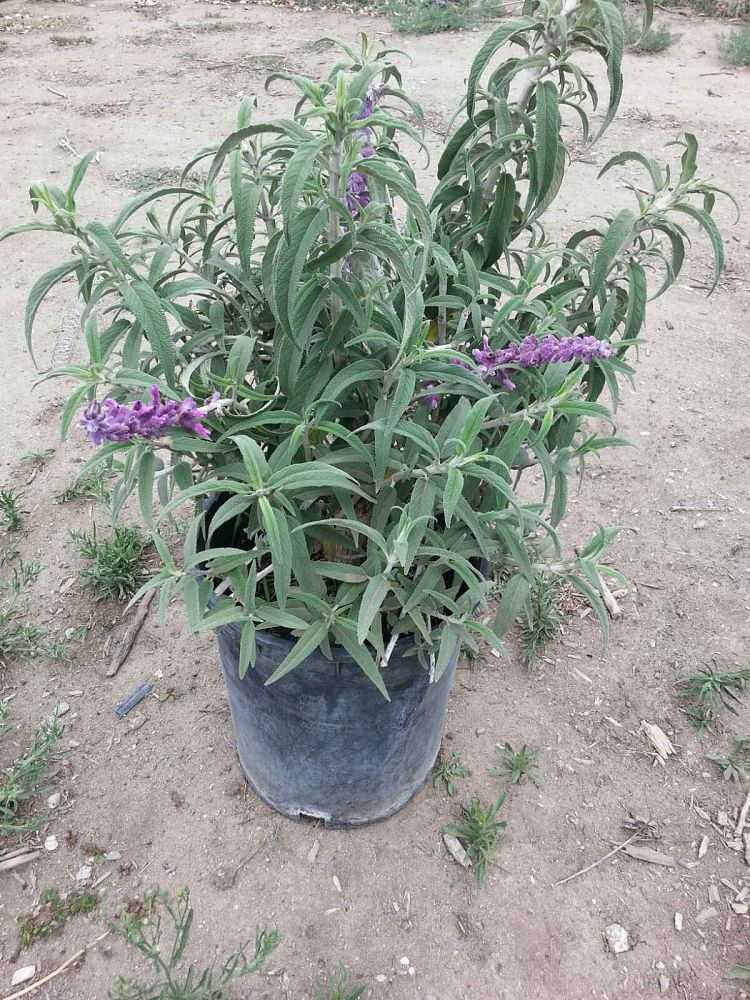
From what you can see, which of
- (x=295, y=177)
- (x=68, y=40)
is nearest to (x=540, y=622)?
(x=295, y=177)

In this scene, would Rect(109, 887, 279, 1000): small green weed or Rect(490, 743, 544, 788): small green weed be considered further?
Rect(490, 743, 544, 788): small green weed

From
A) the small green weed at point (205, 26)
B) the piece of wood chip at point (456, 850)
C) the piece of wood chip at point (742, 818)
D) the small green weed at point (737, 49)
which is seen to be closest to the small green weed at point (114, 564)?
the piece of wood chip at point (456, 850)

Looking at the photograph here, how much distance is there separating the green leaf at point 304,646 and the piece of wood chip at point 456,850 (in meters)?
1.04

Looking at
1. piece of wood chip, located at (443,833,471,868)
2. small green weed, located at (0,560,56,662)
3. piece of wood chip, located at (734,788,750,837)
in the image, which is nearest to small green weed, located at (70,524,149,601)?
small green weed, located at (0,560,56,662)

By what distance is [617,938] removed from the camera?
6.92ft

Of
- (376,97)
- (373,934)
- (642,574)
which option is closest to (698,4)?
(642,574)

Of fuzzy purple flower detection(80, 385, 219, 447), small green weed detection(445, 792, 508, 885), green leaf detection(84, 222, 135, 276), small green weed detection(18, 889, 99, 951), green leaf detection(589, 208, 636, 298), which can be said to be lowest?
small green weed detection(445, 792, 508, 885)

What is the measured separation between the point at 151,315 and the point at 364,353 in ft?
1.50

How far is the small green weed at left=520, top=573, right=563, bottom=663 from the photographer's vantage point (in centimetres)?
282

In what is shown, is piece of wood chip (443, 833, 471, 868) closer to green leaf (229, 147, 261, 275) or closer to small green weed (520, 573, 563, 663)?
small green weed (520, 573, 563, 663)

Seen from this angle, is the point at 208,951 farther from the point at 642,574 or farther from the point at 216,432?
the point at 642,574

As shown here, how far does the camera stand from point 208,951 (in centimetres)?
205

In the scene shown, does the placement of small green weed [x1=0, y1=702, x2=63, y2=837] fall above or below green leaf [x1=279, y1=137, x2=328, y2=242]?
below

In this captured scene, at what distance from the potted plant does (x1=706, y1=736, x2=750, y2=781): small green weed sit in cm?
112
